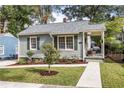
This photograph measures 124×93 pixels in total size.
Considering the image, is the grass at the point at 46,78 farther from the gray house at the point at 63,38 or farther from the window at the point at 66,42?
the window at the point at 66,42

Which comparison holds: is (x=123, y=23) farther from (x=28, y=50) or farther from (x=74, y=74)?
(x=74, y=74)

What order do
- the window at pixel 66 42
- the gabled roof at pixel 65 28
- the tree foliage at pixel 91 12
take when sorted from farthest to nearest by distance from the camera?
the tree foliage at pixel 91 12, the window at pixel 66 42, the gabled roof at pixel 65 28

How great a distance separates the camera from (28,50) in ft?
61.7

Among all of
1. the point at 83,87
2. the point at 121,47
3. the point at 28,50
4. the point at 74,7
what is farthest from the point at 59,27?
the point at 74,7

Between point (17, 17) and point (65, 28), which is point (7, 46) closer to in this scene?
point (17, 17)

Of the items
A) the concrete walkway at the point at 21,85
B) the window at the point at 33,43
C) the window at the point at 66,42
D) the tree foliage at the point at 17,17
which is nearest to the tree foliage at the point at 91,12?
the tree foliage at the point at 17,17

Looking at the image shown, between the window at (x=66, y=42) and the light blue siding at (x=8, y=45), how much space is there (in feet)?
24.5

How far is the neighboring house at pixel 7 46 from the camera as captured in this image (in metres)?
22.5

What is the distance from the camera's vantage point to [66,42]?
17.5 meters

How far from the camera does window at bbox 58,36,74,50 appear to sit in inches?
683

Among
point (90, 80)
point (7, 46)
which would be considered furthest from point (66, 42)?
point (7, 46)

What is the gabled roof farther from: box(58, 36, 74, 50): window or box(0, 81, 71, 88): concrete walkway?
box(0, 81, 71, 88): concrete walkway

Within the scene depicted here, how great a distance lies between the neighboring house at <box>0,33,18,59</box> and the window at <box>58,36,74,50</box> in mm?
7411
